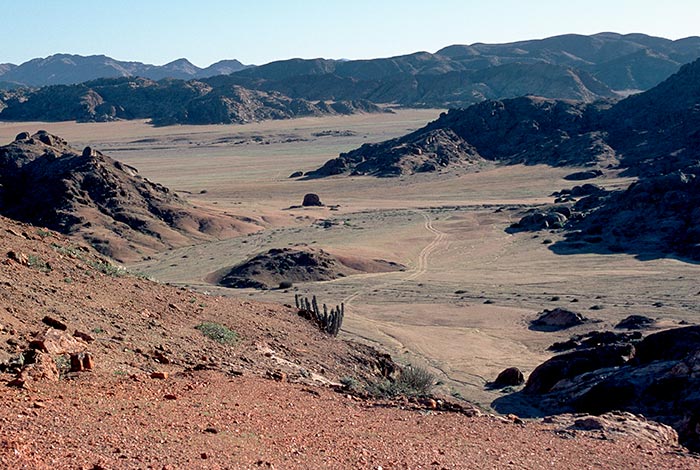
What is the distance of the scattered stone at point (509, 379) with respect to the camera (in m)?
21.3

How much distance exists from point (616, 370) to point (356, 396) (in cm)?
807

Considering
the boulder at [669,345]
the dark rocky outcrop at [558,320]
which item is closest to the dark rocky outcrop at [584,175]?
the dark rocky outcrop at [558,320]

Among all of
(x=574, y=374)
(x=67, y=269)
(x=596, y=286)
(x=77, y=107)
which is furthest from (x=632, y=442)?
(x=77, y=107)

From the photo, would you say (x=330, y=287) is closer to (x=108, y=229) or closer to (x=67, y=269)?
(x=108, y=229)

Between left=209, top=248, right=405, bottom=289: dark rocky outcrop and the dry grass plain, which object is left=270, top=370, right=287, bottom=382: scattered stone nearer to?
the dry grass plain

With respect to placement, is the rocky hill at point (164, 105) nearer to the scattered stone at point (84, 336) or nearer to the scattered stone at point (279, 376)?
the scattered stone at point (279, 376)

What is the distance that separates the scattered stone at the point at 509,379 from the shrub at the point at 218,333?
8975 millimetres

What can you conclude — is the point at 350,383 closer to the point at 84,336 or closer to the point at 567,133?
the point at 84,336

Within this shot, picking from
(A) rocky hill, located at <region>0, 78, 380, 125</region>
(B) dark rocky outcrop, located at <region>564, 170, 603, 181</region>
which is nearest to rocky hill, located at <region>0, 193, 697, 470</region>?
(B) dark rocky outcrop, located at <region>564, 170, 603, 181</region>

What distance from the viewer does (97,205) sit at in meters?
50.5

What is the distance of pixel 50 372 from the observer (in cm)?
976

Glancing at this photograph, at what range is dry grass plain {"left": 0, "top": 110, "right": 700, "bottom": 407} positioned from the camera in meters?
28.0

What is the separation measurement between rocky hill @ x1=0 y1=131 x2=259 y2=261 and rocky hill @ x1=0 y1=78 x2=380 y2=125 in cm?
9816

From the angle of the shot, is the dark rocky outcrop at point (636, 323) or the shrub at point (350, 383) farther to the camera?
the dark rocky outcrop at point (636, 323)
